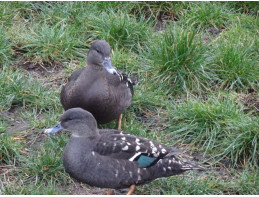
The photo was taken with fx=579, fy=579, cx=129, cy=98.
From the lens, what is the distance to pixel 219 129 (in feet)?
19.7

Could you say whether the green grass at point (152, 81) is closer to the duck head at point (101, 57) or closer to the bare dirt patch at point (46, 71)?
the bare dirt patch at point (46, 71)

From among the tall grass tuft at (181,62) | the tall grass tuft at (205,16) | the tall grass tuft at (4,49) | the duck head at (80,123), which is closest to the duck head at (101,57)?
the tall grass tuft at (181,62)

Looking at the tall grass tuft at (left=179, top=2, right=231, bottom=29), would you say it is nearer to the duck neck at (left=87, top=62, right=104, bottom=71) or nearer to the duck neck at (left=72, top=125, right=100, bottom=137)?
the duck neck at (left=87, top=62, right=104, bottom=71)

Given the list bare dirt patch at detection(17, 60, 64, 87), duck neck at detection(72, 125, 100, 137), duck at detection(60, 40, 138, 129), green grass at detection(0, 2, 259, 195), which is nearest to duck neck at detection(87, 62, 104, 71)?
duck at detection(60, 40, 138, 129)

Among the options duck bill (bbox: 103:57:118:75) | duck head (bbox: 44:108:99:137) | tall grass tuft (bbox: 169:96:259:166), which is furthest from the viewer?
duck bill (bbox: 103:57:118:75)

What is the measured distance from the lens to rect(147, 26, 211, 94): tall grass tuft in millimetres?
6734

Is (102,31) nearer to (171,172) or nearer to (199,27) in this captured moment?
(199,27)

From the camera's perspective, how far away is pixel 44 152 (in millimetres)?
5715

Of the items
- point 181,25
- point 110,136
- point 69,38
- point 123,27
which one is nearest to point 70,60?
point 69,38

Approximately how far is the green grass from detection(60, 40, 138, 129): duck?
298 millimetres

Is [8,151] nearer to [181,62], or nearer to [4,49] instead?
[4,49]

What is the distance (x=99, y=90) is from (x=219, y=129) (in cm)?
131

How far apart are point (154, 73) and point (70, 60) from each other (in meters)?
1.11

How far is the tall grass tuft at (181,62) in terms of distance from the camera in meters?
6.73
